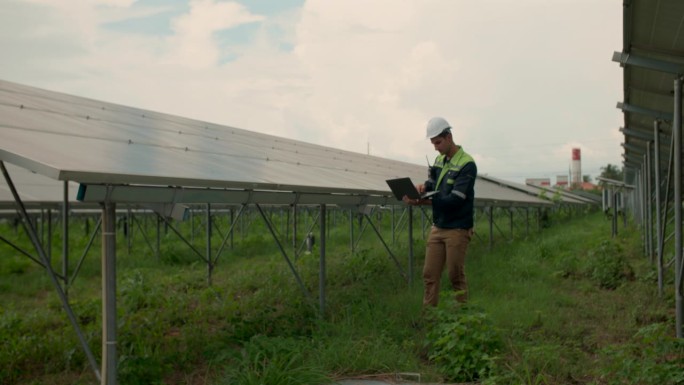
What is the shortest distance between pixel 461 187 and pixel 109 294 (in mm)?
2840

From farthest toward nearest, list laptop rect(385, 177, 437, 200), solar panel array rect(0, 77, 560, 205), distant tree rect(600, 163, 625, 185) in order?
distant tree rect(600, 163, 625, 185) < laptop rect(385, 177, 437, 200) < solar panel array rect(0, 77, 560, 205)

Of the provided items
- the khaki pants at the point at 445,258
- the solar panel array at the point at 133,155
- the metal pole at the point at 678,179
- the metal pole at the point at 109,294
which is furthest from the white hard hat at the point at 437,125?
the metal pole at the point at 109,294

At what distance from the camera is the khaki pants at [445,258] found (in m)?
5.61

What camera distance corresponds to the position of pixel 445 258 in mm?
5746

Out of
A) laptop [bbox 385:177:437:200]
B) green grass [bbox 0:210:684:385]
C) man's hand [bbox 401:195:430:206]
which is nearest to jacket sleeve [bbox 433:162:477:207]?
man's hand [bbox 401:195:430:206]

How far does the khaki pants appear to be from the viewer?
5.61 metres

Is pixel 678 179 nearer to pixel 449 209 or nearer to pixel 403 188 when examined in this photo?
pixel 449 209

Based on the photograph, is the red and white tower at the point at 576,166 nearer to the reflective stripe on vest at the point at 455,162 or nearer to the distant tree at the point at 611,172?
the distant tree at the point at 611,172

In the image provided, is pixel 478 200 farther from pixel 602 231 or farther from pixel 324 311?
pixel 602 231

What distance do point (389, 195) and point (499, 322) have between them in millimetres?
2042

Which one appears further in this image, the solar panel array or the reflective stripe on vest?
the reflective stripe on vest

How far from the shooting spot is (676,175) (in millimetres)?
5621

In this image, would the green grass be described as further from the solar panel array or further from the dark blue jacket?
the solar panel array

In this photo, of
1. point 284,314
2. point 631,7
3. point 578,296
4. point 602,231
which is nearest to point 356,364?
point 284,314
